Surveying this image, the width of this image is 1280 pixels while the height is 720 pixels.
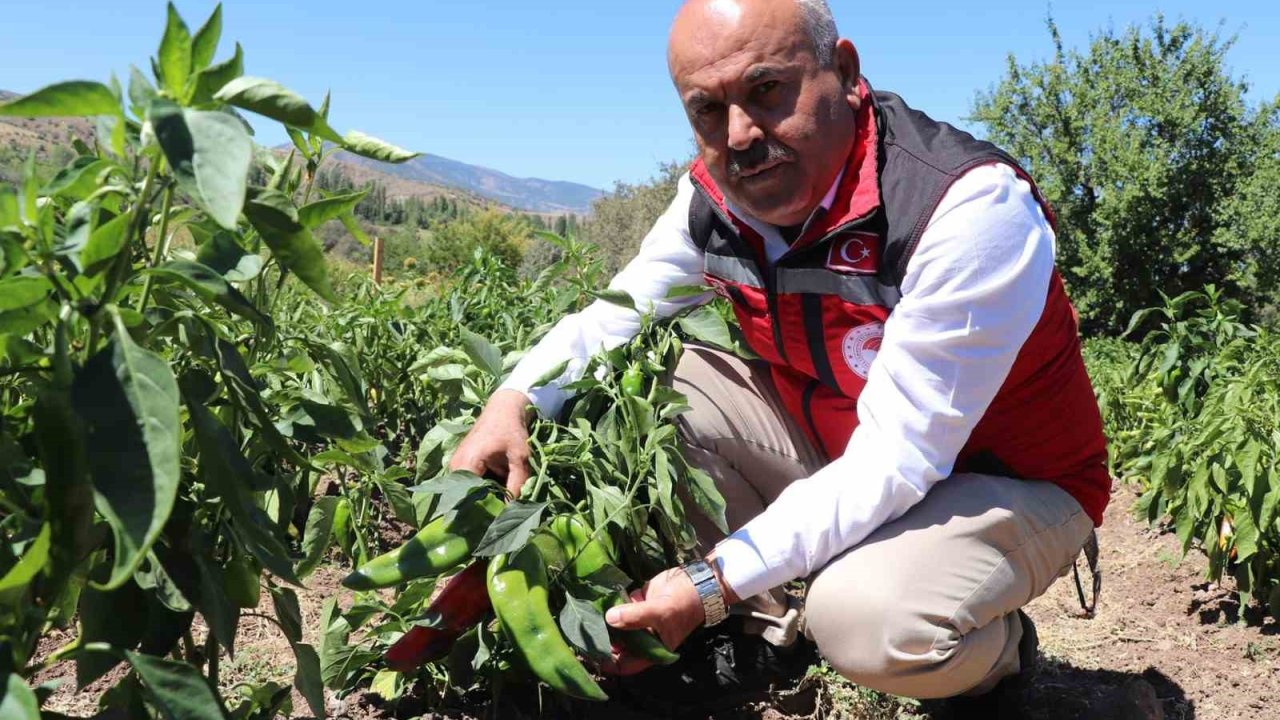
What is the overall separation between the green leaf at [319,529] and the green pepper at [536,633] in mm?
273

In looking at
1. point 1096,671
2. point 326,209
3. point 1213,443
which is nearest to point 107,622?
point 326,209

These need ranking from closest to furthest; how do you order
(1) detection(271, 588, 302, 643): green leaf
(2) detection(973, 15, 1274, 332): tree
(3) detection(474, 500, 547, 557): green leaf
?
(1) detection(271, 588, 302, 643): green leaf
(3) detection(474, 500, 547, 557): green leaf
(2) detection(973, 15, 1274, 332): tree

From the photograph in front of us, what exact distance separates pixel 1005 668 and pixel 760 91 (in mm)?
1067

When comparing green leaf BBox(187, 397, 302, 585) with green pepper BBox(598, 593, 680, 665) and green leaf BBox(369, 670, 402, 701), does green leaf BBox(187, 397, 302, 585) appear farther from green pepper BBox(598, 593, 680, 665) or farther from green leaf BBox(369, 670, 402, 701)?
green leaf BBox(369, 670, 402, 701)

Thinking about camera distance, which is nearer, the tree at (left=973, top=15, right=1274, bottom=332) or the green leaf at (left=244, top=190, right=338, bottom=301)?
the green leaf at (left=244, top=190, right=338, bottom=301)

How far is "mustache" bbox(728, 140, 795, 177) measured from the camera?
1802 millimetres

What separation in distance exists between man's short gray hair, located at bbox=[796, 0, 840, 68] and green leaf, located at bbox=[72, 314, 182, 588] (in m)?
1.24

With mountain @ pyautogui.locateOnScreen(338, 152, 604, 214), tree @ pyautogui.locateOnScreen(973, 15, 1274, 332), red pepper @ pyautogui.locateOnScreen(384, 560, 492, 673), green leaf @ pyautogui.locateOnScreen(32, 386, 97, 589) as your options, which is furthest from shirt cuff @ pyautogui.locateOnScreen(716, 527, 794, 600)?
mountain @ pyautogui.locateOnScreen(338, 152, 604, 214)

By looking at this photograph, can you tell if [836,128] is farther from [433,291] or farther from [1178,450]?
[433,291]

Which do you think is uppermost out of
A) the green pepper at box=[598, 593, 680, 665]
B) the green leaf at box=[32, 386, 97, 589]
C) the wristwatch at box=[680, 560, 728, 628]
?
the green leaf at box=[32, 386, 97, 589]

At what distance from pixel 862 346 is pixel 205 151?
4.33ft

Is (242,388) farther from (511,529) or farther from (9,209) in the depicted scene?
(511,529)

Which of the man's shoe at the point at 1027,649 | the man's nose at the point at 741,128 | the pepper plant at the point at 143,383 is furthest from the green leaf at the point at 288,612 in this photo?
the man's shoe at the point at 1027,649

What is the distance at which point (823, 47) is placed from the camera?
1809 millimetres
